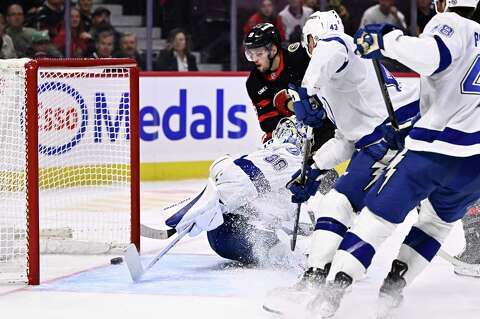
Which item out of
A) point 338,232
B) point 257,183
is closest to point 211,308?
point 338,232

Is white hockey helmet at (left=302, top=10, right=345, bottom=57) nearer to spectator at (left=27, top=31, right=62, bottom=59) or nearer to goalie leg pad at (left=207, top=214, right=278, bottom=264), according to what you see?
goalie leg pad at (left=207, top=214, right=278, bottom=264)

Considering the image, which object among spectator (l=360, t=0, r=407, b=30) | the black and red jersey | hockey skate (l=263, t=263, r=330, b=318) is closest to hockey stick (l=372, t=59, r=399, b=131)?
hockey skate (l=263, t=263, r=330, b=318)

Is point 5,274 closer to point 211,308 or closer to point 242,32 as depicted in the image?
point 211,308

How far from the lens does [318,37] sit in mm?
3922

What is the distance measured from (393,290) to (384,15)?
17.8 feet

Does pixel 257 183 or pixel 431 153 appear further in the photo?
pixel 257 183

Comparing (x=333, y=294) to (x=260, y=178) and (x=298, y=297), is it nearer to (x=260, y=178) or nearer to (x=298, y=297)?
(x=298, y=297)

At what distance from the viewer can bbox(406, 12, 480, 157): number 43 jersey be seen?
340 centimetres

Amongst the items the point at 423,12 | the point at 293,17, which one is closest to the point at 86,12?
the point at 293,17

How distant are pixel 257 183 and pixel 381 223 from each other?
119cm

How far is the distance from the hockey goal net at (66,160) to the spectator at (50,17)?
1.81m

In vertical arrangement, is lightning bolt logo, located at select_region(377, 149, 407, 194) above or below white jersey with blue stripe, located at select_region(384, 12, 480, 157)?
below

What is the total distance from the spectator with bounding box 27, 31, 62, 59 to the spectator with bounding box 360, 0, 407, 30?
2468mm

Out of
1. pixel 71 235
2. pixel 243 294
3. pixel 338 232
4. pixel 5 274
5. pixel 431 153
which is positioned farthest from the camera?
pixel 71 235
